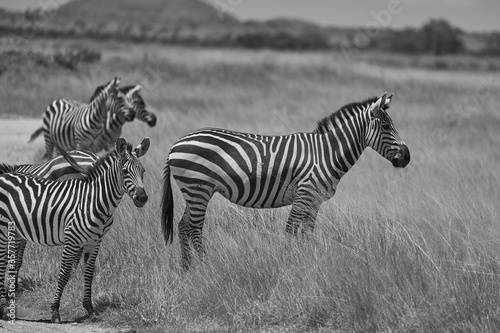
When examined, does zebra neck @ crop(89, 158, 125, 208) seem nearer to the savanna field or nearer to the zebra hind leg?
the savanna field

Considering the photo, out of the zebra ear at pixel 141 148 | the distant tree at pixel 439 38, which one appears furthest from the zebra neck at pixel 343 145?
the distant tree at pixel 439 38

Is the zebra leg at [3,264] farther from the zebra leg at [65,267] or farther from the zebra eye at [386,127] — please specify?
the zebra eye at [386,127]

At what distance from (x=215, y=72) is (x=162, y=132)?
46.2 ft

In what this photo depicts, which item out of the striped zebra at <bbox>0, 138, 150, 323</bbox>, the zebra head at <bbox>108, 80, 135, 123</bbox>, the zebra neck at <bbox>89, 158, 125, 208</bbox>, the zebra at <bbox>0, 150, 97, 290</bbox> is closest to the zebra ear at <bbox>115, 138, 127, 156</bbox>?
the striped zebra at <bbox>0, 138, 150, 323</bbox>

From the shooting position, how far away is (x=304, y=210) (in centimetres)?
672

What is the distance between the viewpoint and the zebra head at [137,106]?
11141 millimetres

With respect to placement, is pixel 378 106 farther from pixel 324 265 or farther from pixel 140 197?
pixel 140 197

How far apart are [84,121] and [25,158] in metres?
1.38

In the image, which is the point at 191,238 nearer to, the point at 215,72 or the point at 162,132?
the point at 162,132

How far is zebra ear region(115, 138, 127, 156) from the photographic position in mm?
5676

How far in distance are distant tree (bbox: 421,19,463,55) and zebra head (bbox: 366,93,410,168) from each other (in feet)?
178

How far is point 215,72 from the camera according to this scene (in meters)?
27.6

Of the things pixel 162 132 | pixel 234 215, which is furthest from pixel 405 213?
pixel 162 132

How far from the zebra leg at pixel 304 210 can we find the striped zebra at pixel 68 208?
63.1 inches
